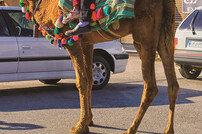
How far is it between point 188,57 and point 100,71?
8.58 ft

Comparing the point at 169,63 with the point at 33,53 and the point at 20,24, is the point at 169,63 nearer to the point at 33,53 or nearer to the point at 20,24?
the point at 33,53

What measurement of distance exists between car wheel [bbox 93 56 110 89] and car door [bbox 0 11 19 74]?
6.53 ft

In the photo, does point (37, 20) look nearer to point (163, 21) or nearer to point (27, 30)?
point (163, 21)

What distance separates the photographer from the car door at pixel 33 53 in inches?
323

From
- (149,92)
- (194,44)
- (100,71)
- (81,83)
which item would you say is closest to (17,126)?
(81,83)

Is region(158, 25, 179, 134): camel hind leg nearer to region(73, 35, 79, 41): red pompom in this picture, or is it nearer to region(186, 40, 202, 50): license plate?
region(73, 35, 79, 41): red pompom

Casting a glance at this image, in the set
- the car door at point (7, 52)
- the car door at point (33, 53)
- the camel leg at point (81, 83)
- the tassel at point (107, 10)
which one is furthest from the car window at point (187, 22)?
the tassel at point (107, 10)

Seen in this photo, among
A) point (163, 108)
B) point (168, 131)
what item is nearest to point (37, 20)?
point (168, 131)

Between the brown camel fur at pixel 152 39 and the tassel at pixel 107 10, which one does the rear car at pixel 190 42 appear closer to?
the brown camel fur at pixel 152 39

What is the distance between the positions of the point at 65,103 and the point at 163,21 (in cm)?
344

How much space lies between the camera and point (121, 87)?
9461mm

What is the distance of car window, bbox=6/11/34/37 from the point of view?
8.41 m

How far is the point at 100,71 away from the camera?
357 inches

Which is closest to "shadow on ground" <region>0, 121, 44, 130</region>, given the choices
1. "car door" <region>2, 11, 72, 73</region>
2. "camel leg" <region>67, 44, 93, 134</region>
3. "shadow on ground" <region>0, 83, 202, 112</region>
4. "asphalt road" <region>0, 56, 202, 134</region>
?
"asphalt road" <region>0, 56, 202, 134</region>
